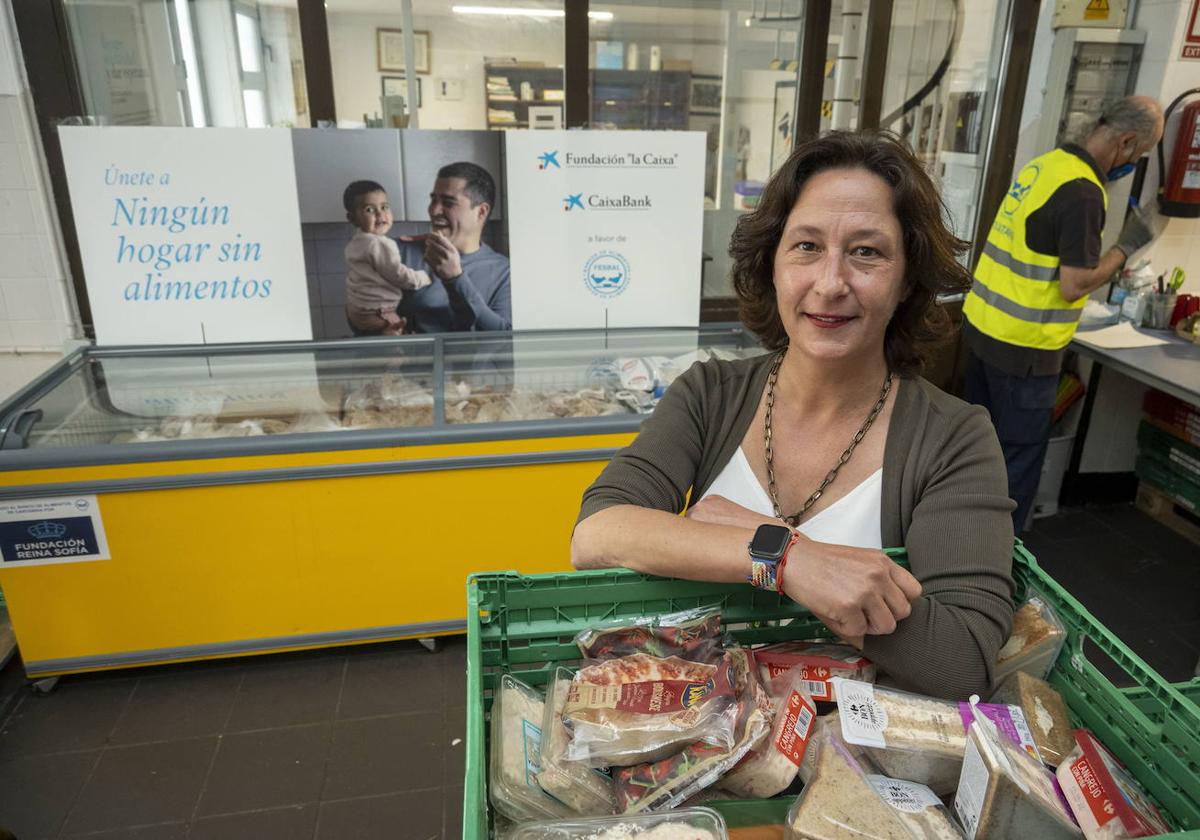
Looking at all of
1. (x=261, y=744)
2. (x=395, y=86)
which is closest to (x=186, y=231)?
(x=395, y=86)

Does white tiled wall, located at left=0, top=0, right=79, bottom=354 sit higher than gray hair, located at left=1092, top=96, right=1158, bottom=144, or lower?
lower

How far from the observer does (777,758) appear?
3.18 feet

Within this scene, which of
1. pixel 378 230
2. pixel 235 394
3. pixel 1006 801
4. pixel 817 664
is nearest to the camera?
pixel 1006 801

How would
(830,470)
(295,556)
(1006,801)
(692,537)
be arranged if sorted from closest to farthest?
(1006,801) → (692,537) → (830,470) → (295,556)

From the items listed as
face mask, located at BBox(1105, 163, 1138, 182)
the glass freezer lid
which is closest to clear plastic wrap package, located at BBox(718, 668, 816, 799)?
the glass freezer lid

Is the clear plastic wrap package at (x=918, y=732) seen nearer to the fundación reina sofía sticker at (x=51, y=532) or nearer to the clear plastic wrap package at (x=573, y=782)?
the clear plastic wrap package at (x=573, y=782)

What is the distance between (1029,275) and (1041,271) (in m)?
0.05

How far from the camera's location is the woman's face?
1427 millimetres

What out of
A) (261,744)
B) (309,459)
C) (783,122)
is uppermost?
(783,122)

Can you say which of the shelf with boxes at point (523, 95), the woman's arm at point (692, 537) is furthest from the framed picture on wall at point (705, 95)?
the woman's arm at point (692, 537)

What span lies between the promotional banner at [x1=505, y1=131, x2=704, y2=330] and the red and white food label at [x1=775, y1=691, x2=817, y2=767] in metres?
2.90

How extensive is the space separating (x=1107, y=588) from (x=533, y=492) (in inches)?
113

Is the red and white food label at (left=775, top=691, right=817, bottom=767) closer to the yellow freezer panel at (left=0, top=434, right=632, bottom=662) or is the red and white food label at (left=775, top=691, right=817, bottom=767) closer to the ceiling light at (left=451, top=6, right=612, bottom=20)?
the yellow freezer panel at (left=0, top=434, right=632, bottom=662)

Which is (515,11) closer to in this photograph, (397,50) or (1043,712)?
(397,50)
